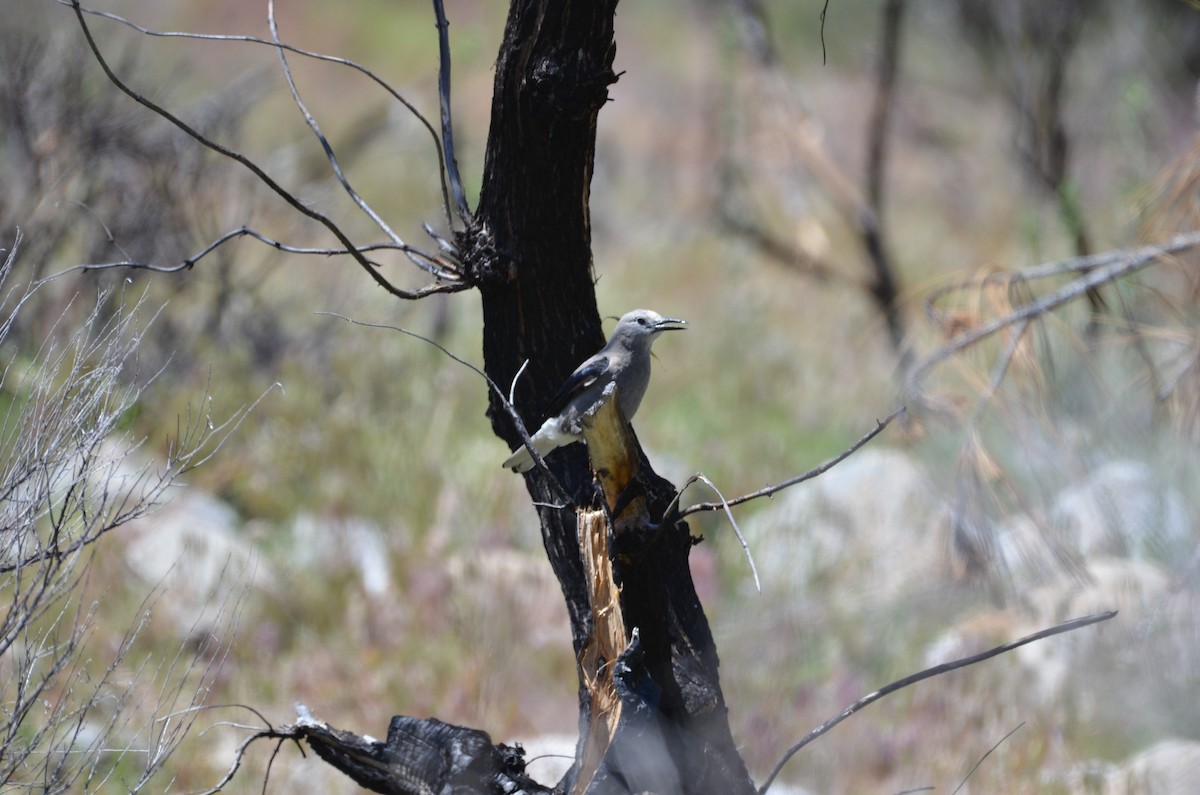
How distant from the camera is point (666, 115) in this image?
20812mm

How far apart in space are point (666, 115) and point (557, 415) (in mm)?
18595

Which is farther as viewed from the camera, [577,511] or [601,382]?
[601,382]

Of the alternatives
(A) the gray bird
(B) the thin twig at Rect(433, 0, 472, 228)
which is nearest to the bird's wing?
(A) the gray bird

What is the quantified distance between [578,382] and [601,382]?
72 mm

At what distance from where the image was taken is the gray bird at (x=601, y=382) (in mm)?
2834

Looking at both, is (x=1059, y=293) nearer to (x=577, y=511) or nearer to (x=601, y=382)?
(x=601, y=382)

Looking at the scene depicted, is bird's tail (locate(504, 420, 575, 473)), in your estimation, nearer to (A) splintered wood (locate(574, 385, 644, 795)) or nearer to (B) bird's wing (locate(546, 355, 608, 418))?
(B) bird's wing (locate(546, 355, 608, 418))

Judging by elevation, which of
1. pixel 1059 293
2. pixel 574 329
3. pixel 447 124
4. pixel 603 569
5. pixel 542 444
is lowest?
pixel 603 569

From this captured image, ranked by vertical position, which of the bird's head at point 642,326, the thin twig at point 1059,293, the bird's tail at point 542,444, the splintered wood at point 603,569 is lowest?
the splintered wood at point 603,569

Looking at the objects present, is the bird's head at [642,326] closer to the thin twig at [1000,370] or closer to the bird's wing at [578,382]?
the bird's wing at [578,382]

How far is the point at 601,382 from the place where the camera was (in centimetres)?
288

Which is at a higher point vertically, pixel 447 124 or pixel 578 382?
pixel 447 124

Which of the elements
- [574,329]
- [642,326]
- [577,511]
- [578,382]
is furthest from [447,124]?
[577,511]

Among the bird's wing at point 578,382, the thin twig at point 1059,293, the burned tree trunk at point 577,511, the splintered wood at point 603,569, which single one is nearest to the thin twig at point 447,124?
the burned tree trunk at point 577,511
